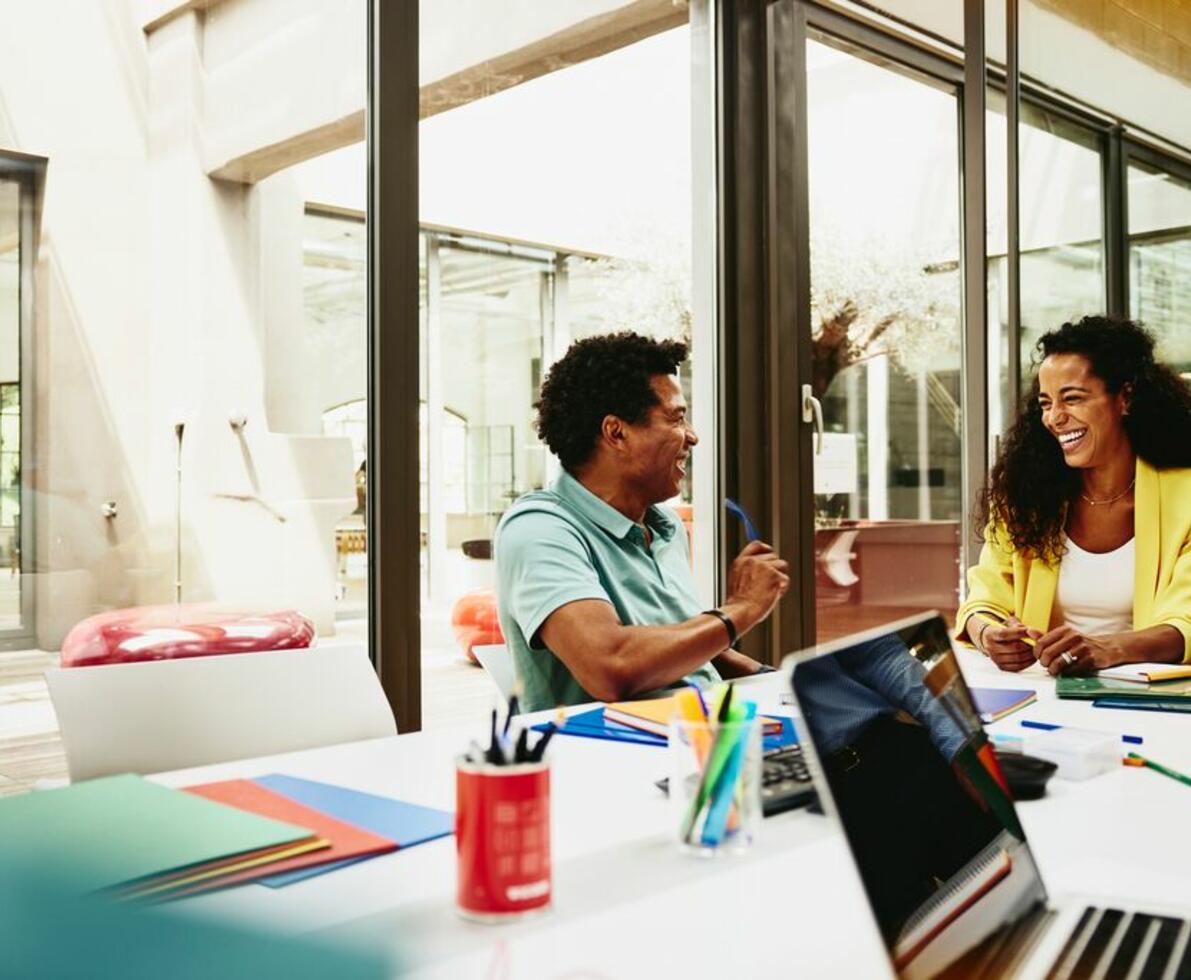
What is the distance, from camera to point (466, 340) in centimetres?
323

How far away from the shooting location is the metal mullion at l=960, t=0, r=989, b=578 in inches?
145

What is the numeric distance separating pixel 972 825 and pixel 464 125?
8.61ft

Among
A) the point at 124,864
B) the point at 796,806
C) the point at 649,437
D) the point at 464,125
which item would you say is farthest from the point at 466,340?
the point at 124,864

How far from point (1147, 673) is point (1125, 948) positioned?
1.17 meters

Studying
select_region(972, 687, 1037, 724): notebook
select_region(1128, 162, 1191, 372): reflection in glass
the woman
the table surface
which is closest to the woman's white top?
the woman

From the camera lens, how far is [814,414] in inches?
149

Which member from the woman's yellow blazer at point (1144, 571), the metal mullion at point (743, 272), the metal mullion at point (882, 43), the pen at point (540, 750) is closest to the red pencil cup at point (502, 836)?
the pen at point (540, 750)

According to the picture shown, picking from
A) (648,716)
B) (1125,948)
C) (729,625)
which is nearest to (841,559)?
(729,625)

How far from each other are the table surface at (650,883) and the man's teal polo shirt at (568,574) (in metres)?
0.52

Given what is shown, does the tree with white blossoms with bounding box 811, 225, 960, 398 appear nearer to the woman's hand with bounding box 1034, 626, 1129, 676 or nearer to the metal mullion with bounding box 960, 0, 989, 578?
the metal mullion with bounding box 960, 0, 989, 578

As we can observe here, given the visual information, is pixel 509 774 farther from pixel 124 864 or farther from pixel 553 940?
pixel 124 864

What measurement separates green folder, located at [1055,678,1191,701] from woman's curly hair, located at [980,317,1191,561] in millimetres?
531

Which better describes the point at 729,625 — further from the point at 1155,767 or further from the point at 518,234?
the point at 518,234

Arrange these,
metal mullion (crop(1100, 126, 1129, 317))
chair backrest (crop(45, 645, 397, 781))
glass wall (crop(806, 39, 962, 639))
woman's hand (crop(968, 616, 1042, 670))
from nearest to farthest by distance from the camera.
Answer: chair backrest (crop(45, 645, 397, 781))
woman's hand (crop(968, 616, 1042, 670))
glass wall (crop(806, 39, 962, 639))
metal mullion (crop(1100, 126, 1129, 317))
